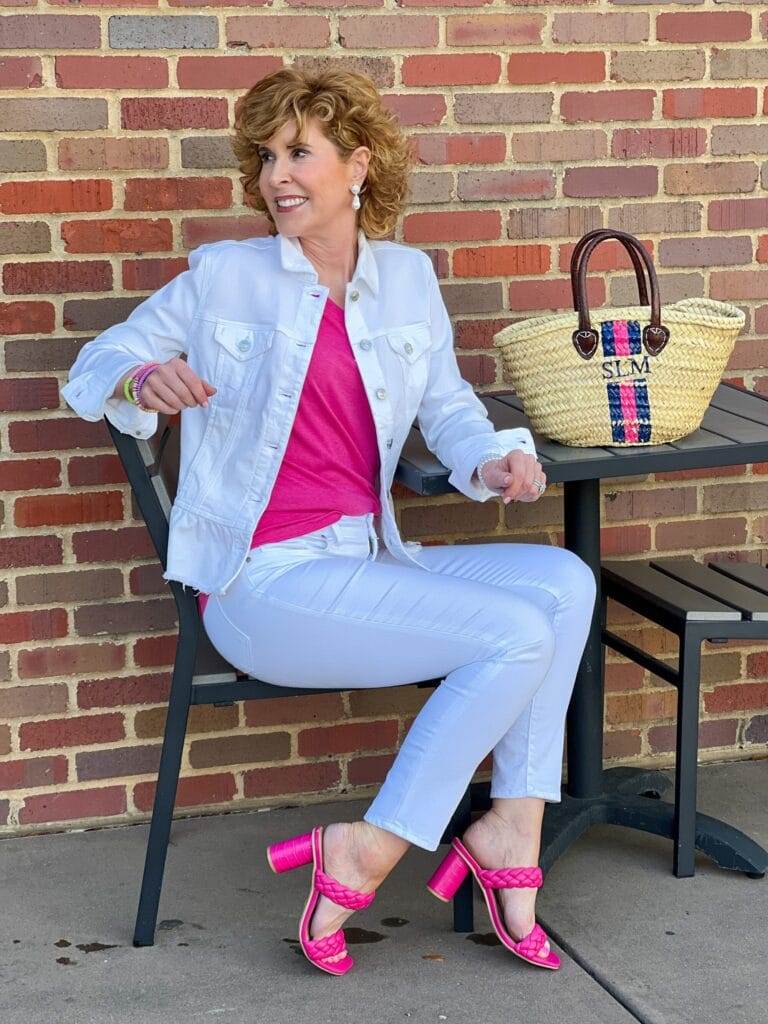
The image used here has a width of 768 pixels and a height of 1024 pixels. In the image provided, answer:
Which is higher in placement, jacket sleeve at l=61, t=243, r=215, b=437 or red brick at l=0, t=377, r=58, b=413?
jacket sleeve at l=61, t=243, r=215, b=437

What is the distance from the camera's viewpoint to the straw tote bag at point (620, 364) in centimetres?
272

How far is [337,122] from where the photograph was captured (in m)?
2.77

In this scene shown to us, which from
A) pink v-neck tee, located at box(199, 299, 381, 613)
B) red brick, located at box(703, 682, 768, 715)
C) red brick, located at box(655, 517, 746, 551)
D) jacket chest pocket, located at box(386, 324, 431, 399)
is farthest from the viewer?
red brick, located at box(703, 682, 768, 715)

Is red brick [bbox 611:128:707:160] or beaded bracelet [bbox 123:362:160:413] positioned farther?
red brick [bbox 611:128:707:160]

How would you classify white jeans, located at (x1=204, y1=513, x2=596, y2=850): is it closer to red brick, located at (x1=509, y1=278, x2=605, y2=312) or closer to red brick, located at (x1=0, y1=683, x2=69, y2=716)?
red brick, located at (x1=0, y1=683, x2=69, y2=716)

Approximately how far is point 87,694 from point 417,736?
1.04 metres

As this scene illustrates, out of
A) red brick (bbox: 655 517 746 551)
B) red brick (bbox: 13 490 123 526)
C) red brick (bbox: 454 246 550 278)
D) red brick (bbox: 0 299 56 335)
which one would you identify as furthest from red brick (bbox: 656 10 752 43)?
red brick (bbox: 13 490 123 526)

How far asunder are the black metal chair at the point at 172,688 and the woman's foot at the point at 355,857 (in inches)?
10.2

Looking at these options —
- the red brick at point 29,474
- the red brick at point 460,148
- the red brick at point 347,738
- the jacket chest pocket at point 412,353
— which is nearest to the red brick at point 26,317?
the red brick at point 29,474

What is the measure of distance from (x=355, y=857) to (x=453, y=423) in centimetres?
86

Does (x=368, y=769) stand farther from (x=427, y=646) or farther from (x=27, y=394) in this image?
(x=27, y=394)

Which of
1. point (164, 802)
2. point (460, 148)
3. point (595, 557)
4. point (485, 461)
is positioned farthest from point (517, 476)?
point (460, 148)

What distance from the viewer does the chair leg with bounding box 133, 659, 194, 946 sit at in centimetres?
270

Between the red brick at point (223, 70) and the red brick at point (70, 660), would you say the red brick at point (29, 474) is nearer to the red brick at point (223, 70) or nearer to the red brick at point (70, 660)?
the red brick at point (70, 660)
